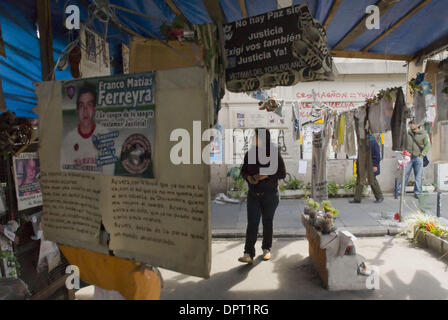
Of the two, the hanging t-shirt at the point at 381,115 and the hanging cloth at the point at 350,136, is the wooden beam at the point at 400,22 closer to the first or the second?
the hanging t-shirt at the point at 381,115

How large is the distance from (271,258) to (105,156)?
361 centimetres

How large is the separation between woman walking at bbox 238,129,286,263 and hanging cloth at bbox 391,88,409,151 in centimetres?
163

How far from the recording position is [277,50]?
93.0 inches

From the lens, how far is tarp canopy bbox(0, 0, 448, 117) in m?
2.34

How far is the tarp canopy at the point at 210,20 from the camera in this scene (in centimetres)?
234

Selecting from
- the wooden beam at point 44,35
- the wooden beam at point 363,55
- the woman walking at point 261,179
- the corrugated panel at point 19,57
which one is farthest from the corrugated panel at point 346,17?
the corrugated panel at point 19,57

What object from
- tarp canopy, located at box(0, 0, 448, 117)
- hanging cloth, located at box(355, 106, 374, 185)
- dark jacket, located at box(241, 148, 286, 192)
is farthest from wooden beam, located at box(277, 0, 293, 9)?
hanging cloth, located at box(355, 106, 374, 185)

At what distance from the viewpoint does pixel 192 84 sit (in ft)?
4.08

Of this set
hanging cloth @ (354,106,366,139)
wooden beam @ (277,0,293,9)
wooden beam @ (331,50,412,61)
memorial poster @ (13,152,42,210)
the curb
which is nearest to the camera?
memorial poster @ (13,152,42,210)

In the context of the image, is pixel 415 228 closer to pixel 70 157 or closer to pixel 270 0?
pixel 270 0

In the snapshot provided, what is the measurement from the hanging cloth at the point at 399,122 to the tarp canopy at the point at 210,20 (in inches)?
31.9

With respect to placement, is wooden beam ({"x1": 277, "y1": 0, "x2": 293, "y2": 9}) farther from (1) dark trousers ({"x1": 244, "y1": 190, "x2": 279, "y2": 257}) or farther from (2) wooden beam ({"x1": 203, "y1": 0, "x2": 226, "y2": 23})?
(1) dark trousers ({"x1": 244, "y1": 190, "x2": 279, "y2": 257})

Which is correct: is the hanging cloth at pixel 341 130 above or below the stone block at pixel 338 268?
above

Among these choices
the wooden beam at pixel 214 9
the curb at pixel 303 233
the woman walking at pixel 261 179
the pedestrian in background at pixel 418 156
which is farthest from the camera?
the pedestrian in background at pixel 418 156
